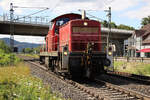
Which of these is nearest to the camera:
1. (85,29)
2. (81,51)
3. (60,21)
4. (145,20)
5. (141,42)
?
(81,51)

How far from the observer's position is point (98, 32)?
1120 centimetres

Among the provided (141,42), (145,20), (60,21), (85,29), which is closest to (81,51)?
(85,29)

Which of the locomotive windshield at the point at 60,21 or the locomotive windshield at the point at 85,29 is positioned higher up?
the locomotive windshield at the point at 60,21

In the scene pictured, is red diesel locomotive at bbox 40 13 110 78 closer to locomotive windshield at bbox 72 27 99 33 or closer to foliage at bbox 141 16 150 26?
locomotive windshield at bbox 72 27 99 33

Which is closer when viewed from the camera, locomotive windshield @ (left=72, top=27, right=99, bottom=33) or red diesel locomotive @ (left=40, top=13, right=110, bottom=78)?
red diesel locomotive @ (left=40, top=13, right=110, bottom=78)

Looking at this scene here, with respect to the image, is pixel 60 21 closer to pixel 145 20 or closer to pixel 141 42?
pixel 141 42

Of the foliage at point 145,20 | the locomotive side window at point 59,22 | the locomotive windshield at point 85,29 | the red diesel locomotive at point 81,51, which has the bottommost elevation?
the red diesel locomotive at point 81,51

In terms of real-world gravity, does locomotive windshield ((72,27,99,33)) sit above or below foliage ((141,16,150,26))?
below

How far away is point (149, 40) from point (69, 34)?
126ft

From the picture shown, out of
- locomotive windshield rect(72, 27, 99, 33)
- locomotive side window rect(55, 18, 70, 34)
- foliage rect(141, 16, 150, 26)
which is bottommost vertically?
locomotive windshield rect(72, 27, 99, 33)

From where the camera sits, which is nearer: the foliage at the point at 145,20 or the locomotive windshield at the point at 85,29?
the locomotive windshield at the point at 85,29

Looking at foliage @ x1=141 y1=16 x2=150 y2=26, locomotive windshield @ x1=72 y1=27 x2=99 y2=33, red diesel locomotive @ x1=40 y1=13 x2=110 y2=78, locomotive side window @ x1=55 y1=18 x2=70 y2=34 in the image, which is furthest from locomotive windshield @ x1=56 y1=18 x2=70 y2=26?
foliage @ x1=141 y1=16 x2=150 y2=26

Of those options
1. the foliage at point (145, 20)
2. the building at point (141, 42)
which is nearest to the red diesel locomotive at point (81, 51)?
the building at point (141, 42)

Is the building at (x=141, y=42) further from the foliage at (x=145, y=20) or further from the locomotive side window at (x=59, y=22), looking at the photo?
the locomotive side window at (x=59, y=22)
